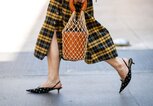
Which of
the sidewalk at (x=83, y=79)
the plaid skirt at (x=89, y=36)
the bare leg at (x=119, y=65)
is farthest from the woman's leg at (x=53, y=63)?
the bare leg at (x=119, y=65)

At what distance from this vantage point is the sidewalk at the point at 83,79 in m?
5.93

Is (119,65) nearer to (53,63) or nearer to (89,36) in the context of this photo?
(89,36)

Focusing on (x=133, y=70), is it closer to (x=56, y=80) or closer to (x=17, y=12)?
(x=56, y=80)

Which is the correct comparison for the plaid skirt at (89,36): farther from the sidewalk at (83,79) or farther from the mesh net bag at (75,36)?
the sidewalk at (83,79)

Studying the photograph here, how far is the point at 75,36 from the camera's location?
5617 millimetres

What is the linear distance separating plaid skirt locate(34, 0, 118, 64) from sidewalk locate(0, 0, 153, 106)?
1.55 ft

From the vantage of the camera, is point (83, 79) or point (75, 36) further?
point (83, 79)

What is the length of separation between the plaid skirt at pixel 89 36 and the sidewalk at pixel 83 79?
0.47m

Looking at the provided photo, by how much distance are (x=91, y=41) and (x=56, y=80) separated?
2.02 feet

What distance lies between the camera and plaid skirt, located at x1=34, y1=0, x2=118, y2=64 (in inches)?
229

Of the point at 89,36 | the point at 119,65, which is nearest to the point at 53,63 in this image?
the point at 89,36

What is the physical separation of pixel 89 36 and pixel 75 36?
1.02 ft

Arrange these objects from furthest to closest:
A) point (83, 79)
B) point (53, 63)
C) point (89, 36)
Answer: point (83, 79)
point (53, 63)
point (89, 36)

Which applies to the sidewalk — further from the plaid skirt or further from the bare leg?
the plaid skirt
